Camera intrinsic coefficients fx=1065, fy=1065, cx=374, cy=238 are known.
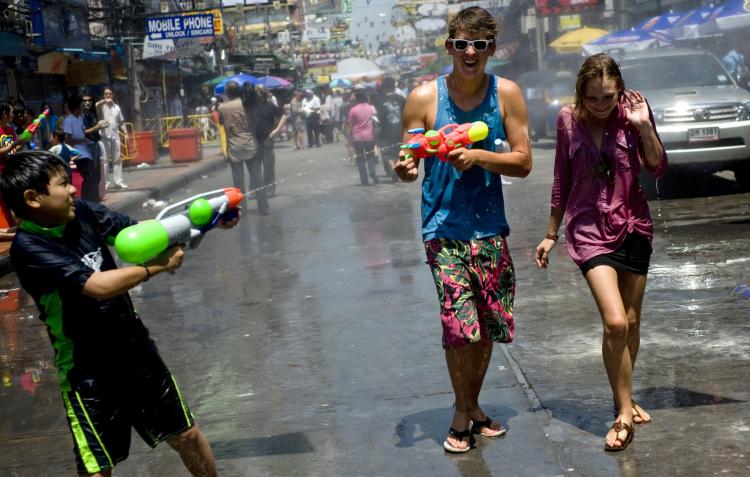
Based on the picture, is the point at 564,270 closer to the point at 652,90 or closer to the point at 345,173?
the point at 652,90

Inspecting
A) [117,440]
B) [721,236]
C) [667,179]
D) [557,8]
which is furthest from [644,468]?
[557,8]

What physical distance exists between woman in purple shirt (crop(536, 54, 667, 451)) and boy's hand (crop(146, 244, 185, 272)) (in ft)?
6.21

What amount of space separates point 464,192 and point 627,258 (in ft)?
2.52

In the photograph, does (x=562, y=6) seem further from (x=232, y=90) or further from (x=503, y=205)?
(x=503, y=205)

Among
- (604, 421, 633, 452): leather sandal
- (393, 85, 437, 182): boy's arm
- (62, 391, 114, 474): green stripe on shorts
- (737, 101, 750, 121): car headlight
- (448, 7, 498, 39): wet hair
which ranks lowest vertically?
(604, 421, 633, 452): leather sandal

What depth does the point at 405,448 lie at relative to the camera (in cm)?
482

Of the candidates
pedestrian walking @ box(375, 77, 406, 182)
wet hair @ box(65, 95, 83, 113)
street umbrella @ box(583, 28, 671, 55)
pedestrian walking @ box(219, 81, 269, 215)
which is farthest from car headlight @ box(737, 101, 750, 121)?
street umbrella @ box(583, 28, 671, 55)

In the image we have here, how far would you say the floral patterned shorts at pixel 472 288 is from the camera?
14.9ft

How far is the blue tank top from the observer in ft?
15.1

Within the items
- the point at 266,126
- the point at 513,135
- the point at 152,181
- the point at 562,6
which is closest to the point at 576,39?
the point at 562,6

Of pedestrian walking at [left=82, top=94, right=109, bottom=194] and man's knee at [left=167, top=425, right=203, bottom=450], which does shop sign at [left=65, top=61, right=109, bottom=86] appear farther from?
man's knee at [left=167, top=425, right=203, bottom=450]

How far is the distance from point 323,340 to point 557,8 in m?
38.7

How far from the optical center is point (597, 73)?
454 centimetres

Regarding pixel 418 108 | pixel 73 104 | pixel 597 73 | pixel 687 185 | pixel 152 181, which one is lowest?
pixel 152 181
